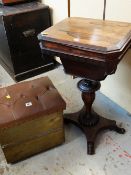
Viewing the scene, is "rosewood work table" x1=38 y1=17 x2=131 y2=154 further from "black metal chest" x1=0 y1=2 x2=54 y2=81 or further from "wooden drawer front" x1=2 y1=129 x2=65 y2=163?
"black metal chest" x1=0 y1=2 x2=54 y2=81

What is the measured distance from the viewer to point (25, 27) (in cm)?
211

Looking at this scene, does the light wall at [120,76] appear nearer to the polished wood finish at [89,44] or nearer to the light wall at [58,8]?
the polished wood finish at [89,44]

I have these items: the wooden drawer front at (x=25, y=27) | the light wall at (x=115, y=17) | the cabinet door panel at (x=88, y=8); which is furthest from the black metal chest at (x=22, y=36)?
the cabinet door panel at (x=88, y=8)

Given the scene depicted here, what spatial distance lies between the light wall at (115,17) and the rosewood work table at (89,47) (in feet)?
0.61

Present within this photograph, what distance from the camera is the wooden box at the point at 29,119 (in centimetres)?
131

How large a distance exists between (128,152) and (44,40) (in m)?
0.95

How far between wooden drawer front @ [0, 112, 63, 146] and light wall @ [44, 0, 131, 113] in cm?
62

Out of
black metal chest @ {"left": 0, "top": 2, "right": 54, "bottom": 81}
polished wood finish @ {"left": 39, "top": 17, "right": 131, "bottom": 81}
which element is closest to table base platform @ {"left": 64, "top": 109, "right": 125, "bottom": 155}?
polished wood finish @ {"left": 39, "top": 17, "right": 131, "bottom": 81}

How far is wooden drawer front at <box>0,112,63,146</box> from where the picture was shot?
1319 mm

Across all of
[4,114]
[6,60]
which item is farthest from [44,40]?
[6,60]

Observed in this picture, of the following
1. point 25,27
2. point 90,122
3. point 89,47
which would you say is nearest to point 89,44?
point 89,47

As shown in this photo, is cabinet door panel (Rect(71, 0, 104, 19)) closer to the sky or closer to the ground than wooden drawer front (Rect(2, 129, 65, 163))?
closer to the sky

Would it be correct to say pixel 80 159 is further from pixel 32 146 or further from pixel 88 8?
pixel 88 8

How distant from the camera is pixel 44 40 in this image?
1.18 m
